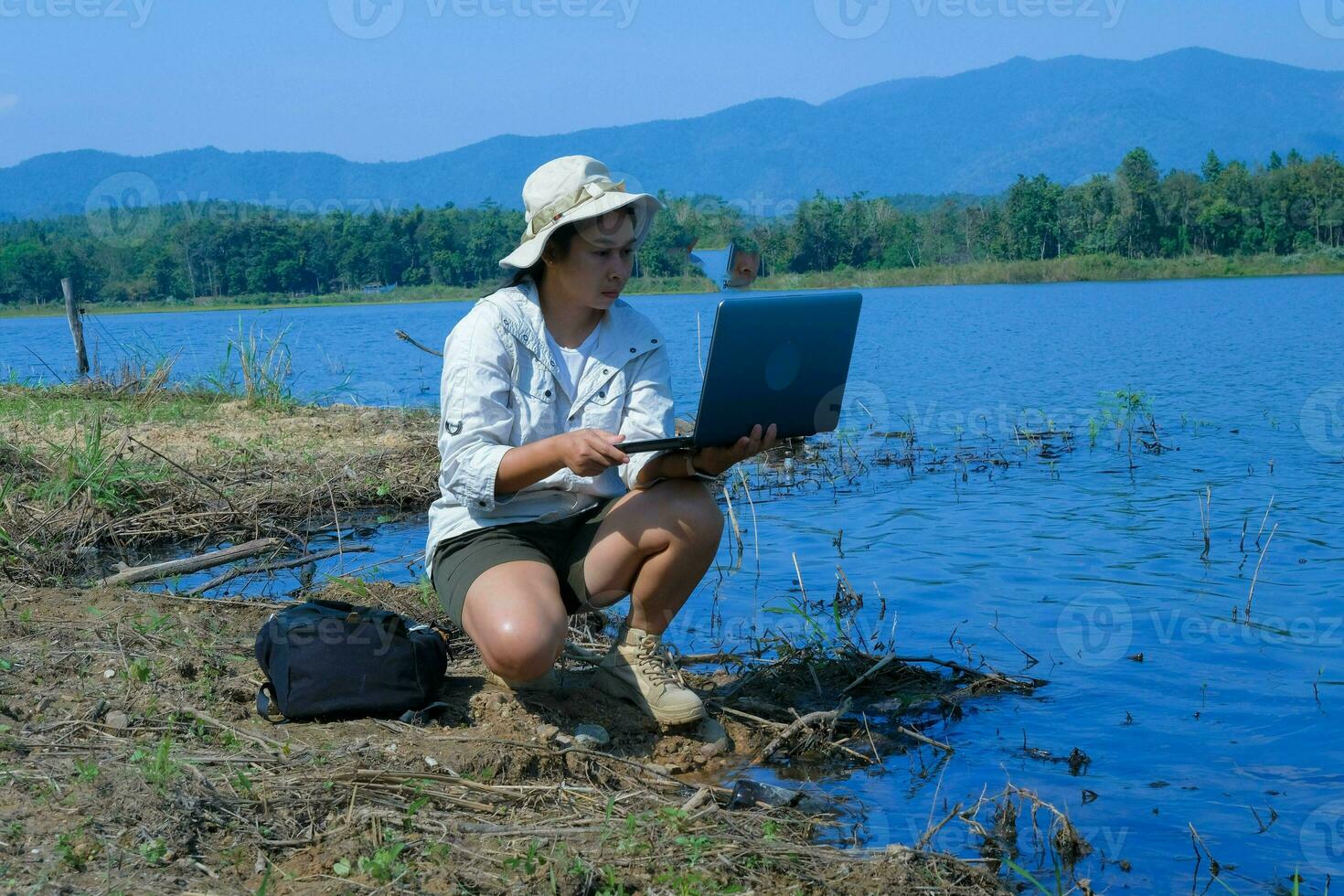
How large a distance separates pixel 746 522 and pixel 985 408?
7.11 metres

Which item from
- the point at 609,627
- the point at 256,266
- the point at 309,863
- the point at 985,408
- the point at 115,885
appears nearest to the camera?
the point at 115,885

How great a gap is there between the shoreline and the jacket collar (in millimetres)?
42981

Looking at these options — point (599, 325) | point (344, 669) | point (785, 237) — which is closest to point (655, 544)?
point (599, 325)

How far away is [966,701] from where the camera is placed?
448 centimetres

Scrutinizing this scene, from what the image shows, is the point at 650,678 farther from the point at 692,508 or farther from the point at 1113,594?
the point at 1113,594

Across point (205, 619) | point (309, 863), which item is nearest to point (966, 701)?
point (309, 863)

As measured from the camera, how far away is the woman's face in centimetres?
349

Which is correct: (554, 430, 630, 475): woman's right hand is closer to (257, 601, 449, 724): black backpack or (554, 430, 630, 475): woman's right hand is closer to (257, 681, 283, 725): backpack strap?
(257, 601, 449, 724): black backpack

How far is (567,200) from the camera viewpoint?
3.51 meters

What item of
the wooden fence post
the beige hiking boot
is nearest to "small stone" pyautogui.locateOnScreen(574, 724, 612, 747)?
the beige hiking boot

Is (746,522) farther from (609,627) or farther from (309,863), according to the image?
(309,863)

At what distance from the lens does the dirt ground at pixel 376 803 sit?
2.55 meters

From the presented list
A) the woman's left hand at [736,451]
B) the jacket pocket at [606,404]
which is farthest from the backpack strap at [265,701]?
the woman's left hand at [736,451]

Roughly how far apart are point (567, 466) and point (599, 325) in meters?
0.61
